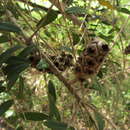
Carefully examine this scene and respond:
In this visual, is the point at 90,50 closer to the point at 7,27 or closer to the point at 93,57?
the point at 93,57

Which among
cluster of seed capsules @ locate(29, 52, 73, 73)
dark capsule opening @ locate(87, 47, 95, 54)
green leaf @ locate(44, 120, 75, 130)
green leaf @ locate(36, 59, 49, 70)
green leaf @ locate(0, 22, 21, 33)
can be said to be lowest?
green leaf @ locate(44, 120, 75, 130)

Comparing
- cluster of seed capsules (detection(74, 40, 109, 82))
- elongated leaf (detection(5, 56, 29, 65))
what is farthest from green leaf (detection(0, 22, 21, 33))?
cluster of seed capsules (detection(74, 40, 109, 82))

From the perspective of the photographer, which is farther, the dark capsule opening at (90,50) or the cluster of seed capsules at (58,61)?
the cluster of seed capsules at (58,61)

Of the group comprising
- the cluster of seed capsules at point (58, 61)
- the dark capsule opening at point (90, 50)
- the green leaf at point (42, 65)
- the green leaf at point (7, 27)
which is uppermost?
the green leaf at point (7, 27)

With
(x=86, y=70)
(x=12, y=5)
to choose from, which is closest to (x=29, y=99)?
(x=12, y=5)

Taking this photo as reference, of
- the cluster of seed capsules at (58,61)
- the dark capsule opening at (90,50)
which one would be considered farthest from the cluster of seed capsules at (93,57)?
the cluster of seed capsules at (58,61)

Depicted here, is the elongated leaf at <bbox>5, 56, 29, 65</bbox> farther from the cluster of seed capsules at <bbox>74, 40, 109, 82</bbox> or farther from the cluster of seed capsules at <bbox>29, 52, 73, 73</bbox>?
the cluster of seed capsules at <bbox>74, 40, 109, 82</bbox>

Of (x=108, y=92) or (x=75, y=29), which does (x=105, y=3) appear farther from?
(x=108, y=92)

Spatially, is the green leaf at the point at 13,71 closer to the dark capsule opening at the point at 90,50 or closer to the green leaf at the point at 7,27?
the green leaf at the point at 7,27

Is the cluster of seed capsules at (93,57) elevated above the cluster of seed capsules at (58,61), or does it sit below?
above

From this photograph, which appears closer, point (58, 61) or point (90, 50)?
point (90, 50)

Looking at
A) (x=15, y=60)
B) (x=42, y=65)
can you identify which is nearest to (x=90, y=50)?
(x=42, y=65)

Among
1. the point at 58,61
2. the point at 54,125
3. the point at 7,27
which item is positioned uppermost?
the point at 7,27
